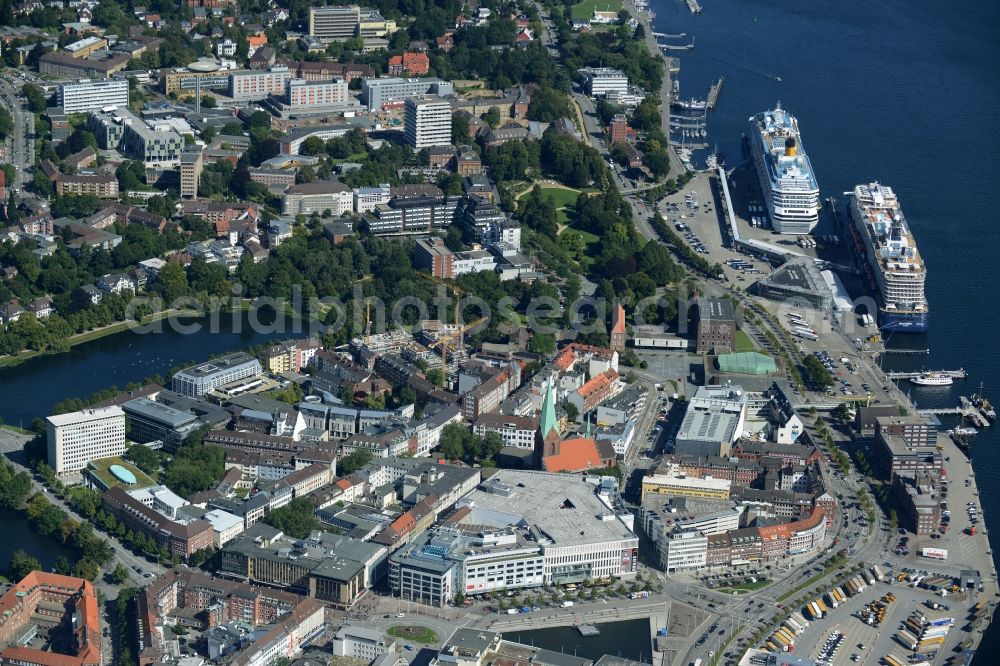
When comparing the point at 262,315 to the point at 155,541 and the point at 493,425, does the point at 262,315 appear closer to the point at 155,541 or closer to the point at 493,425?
the point at 493,425

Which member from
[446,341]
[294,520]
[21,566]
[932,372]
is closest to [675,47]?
[932,372]

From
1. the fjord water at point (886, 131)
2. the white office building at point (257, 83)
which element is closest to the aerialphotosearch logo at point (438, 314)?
the fjord water at point (886, 131)

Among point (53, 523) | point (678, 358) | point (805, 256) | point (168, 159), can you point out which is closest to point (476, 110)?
point (168, 159)

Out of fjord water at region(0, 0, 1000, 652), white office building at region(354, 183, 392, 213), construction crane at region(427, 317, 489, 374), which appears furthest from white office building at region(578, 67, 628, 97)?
construction crane at region(427, 317, 489, 374)

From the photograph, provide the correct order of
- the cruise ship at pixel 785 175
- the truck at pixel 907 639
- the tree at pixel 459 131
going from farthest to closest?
1. the tree at pixel 459 131
2. the cruise ship at pixel 785 175
3. the truck at pixel 907 639

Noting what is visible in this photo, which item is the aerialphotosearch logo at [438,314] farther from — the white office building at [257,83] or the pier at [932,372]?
the white office building at [257,83]

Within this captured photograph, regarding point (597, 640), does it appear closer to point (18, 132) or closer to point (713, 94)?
point (18, 132)

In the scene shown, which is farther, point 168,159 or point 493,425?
point 168,159
